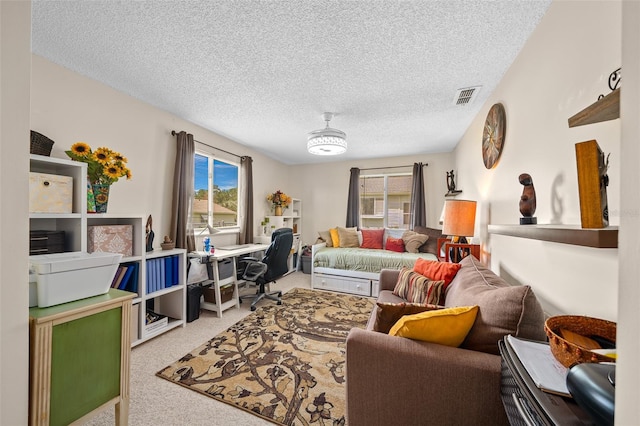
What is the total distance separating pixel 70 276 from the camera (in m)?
1.20

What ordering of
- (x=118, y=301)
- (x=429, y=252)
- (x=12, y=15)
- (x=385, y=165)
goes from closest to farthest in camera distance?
(x=12, y=15)
(x=118, y=301)
(x=429, y=252)
(x=385, y=165)

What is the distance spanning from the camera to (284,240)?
3.29m

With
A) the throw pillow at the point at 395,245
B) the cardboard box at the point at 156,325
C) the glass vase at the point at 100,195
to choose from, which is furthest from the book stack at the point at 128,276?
the throw pillow at the point at 395,245

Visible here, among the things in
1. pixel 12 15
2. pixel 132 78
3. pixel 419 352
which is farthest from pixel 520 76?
pixel 132 78

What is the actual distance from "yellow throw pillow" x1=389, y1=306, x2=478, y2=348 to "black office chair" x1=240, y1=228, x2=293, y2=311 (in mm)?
2271

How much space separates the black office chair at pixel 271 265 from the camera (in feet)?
10.3

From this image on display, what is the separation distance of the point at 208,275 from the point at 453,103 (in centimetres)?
348

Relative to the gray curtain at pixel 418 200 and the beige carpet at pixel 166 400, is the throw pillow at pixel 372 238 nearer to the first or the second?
the gray curtain at pixel 418 200

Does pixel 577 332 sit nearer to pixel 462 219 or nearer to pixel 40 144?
pixel 462 219

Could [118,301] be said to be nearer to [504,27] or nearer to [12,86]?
[12,86]

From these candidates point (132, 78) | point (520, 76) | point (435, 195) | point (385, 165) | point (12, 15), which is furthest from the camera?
point (385, 165)

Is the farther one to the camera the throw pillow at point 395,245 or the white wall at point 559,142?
the throw pillow at point 395,245

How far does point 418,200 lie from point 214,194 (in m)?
3.63

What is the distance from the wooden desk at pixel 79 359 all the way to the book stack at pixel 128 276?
966mm
